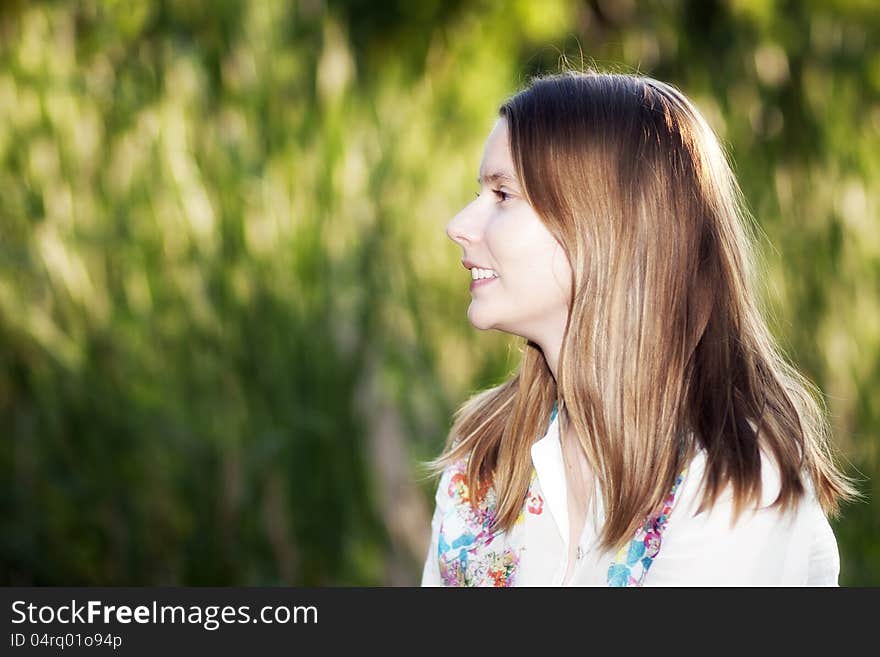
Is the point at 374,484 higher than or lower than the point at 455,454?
lower

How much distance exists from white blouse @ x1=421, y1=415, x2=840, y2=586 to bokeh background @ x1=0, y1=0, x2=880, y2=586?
175 cm

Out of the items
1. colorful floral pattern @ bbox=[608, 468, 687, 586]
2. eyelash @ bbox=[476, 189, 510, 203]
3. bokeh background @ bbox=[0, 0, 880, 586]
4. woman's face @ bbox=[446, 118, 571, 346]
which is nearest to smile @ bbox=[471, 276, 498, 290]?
woman's face @ bbox=[446, 118, 571, 346]

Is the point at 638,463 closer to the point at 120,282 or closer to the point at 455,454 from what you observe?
the point at 455,454

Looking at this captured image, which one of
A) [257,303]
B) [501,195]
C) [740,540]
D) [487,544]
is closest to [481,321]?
[501,195]

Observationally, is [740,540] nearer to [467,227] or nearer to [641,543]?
[641,543]

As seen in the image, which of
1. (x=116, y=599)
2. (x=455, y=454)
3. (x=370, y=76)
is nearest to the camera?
(x=455, y=454)

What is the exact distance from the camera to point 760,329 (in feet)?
6.38

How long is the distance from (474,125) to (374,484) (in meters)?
1.42

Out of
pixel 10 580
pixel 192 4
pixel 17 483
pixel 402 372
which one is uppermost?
pixel 192 4

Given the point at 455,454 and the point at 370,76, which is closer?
the point at 455,454

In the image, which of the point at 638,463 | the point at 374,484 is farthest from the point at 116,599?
the point at 374,484

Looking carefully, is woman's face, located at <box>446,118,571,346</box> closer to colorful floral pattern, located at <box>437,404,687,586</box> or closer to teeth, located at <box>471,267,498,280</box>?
teeth, located at <box>471,267,498,280</box>

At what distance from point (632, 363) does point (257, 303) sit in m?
2.12

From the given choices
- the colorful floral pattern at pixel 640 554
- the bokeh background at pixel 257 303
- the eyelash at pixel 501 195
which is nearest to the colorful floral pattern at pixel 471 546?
the colorful floral pattern at pixel 640 554
